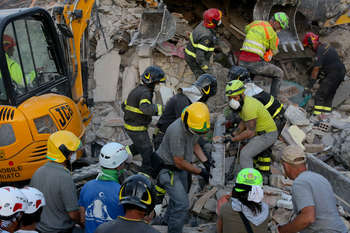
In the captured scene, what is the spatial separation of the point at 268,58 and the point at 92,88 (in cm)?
434

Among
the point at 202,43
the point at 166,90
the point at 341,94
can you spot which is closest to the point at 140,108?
the point at 202,43

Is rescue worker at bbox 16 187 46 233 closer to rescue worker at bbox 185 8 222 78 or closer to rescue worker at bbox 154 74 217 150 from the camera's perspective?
rescue worker at bbox 154 74 217 150

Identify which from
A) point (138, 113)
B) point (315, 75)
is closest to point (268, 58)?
point (315, 75)

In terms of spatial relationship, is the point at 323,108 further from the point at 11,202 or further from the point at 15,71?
the point at 11,202

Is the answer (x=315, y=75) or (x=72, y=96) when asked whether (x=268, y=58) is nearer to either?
(x=315, y=75)

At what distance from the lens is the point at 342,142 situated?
561 centimetres

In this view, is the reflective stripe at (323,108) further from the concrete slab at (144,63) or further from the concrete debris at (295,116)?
the concrete slab at (144,63)

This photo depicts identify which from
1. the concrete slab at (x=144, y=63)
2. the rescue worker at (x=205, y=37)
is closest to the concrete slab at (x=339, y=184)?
the rescue worker at (x=205, y=37)

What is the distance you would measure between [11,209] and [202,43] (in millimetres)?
4913

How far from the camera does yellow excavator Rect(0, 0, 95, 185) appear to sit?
375cm

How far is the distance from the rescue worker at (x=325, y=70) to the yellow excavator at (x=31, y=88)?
16.3 ft

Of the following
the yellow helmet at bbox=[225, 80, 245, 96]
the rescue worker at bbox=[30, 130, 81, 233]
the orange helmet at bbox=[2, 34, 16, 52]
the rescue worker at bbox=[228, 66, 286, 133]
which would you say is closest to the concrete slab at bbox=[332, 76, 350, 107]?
the rescue worker at bbox=[228, 66, 286, 133]

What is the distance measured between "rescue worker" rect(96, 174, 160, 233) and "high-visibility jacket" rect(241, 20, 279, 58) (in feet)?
15.7

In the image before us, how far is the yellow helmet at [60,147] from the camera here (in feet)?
10.0
